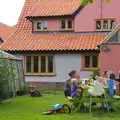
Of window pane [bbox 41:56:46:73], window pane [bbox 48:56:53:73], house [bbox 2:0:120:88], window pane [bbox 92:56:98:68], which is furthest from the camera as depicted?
window pane [bbox 41:56:46:73]

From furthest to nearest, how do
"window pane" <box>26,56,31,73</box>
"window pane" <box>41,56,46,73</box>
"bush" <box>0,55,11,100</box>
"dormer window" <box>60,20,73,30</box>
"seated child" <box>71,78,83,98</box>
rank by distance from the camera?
"dormer window" <box>60,20,73,30</box>
"window pane" <box>26,56,31,73</box>
"window pane" <box>41,56,46,73</box>
"bush" <box>0,55,11,100</box>
"seated child" <box>71,78,83,98</box>

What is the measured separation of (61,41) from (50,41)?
86cm

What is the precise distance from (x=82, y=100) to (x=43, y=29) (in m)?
18.1

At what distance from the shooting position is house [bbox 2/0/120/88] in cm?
2747

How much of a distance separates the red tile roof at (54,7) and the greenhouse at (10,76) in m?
7.57

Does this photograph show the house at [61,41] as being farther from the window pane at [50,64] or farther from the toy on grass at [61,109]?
the toy on grass at [61,109]

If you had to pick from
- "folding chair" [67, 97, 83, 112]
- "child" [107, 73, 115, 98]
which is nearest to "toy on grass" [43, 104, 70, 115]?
"folding chair" [67, 97, 83, 112]

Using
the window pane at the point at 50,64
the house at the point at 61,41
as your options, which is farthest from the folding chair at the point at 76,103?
the window pane at the point at 50,64

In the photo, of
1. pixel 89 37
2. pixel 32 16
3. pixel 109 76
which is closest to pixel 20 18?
pixel 32 16

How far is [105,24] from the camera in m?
28.6

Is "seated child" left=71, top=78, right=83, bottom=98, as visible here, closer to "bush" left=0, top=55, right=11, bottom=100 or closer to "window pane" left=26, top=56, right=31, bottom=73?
"bush" left=0, top=55, right=11, bottom=100

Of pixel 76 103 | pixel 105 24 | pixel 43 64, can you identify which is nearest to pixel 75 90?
pixel 76 103

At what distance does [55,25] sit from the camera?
29766 mm

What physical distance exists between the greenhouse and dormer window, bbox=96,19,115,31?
7928 millimetres
